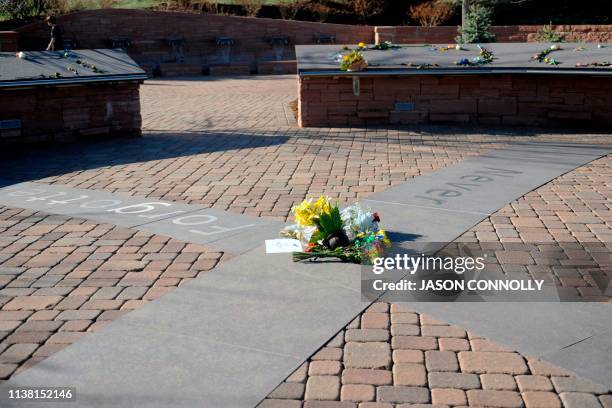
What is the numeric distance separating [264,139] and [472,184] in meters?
4.66

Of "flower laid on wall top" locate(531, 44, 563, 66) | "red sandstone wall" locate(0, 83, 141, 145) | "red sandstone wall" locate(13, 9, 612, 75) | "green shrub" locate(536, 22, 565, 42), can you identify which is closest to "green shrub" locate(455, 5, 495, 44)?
"green shrub" locate(536, 22, 565, 42)

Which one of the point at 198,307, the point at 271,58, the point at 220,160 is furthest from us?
the point at 271,58

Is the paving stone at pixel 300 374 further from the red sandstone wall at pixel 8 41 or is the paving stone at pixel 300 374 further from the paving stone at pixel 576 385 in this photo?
the red sandstone wall at pixel 8 41

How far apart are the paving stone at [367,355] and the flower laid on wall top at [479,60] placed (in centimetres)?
1017

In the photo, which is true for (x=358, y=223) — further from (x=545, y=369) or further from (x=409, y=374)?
(x=545, y=369)

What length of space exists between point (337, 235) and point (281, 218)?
1.43m

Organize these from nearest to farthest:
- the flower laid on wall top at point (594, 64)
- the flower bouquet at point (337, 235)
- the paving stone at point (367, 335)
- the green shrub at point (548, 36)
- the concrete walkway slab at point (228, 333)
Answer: the concrete walkway slab at point (228, 333) → the paving stone at point (367, 335) → the flower bouquet at point (337, 235) → the flower laid on wall top at point (594, 64) → the green shrub at point (548, 36)

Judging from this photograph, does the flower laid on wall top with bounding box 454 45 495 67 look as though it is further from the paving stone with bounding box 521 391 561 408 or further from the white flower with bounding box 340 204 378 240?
the paving stone with bounding box 521 391 561 408

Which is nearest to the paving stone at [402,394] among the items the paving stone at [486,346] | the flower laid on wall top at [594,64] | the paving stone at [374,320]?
the paving stone at [486,346]

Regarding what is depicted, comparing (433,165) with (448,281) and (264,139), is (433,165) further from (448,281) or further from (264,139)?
(448,281)

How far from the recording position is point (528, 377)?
157 inches

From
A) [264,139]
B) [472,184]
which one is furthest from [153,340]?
[264,139]

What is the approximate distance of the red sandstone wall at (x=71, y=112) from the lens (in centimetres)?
1151

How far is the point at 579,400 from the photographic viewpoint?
3717 millimetres
